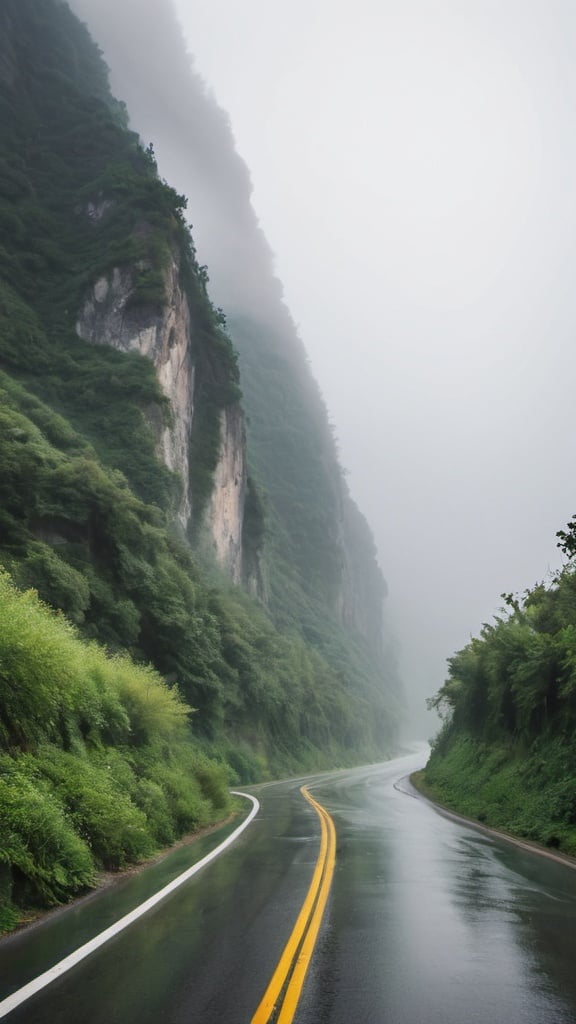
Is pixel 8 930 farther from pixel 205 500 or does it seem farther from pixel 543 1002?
pixel 205 500

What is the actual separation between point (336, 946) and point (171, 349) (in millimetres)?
52815

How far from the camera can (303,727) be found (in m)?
62.0

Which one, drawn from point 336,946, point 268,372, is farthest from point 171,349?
point 268,372

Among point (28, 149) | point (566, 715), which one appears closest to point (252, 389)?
point (28, 149)

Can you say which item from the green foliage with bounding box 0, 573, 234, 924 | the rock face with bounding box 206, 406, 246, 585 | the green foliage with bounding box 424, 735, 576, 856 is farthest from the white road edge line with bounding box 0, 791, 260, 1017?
the rock face with bounding box 206, 406, 246, 585

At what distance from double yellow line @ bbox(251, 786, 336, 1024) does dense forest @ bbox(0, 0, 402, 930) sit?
3064 mm

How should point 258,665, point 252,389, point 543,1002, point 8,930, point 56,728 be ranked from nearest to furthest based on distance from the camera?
point 543,1002 → point 8,930 → point 56,728 → point 258,665 → point 252,389

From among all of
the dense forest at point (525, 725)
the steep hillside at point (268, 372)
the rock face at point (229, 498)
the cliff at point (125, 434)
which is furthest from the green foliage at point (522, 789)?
the steep hillside at point (268, 372)

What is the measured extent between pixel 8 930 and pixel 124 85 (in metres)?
175

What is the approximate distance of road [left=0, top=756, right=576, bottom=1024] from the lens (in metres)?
4.82

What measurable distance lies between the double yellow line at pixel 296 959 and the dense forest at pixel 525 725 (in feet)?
22.2

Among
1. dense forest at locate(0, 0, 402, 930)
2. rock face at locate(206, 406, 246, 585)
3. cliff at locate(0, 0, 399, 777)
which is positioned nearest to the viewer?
dense forest at locate(0, 0, 402, 930)

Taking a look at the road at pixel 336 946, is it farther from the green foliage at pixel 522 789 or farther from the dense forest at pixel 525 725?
the dense forest at pixel 525 725

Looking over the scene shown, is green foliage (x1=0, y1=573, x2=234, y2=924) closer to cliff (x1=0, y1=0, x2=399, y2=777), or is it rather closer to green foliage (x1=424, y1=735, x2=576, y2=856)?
cliff (x1=0, y1=0, x2=399, y2=777)
